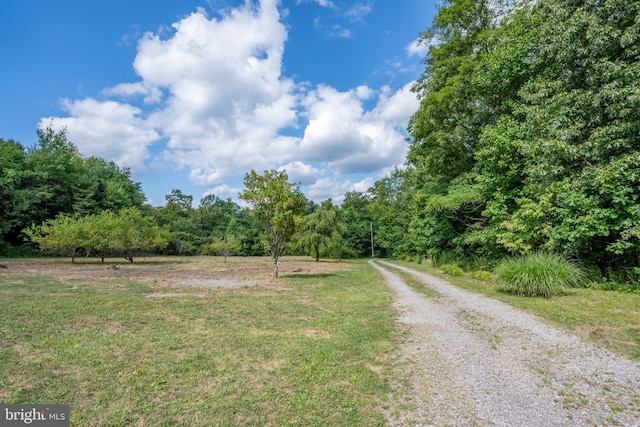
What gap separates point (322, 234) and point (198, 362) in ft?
91.9

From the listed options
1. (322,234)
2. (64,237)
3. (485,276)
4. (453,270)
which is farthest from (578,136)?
(64,237)

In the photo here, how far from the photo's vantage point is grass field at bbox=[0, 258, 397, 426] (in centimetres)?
286

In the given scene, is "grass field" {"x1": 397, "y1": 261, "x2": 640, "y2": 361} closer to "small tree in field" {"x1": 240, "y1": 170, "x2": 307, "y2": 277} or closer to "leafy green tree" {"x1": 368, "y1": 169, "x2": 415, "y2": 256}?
"small tree in field" {"x1": 240, "y1": 170, "x2": 307, "y2": 277}

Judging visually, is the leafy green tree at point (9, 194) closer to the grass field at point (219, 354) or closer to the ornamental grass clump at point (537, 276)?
the grass field at point (219, 354)

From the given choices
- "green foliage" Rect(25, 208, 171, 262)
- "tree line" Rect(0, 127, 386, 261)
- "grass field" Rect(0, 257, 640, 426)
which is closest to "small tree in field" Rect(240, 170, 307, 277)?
"tree line" Rect(0, 127, 386, 261)

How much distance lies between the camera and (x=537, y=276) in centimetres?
838

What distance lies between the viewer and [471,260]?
17078mm

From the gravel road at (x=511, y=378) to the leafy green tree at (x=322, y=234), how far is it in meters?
25.6

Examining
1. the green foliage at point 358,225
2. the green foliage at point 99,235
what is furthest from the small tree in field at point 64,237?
the green foliage at point 358,225

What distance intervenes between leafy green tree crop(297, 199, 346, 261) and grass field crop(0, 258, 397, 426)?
78.0 feet

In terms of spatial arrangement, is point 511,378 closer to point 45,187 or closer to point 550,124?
point 550,124

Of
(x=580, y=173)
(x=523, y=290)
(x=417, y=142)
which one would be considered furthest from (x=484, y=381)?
(x=417, y=142)

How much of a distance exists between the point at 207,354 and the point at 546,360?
16.1 feet

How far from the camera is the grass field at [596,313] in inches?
187
